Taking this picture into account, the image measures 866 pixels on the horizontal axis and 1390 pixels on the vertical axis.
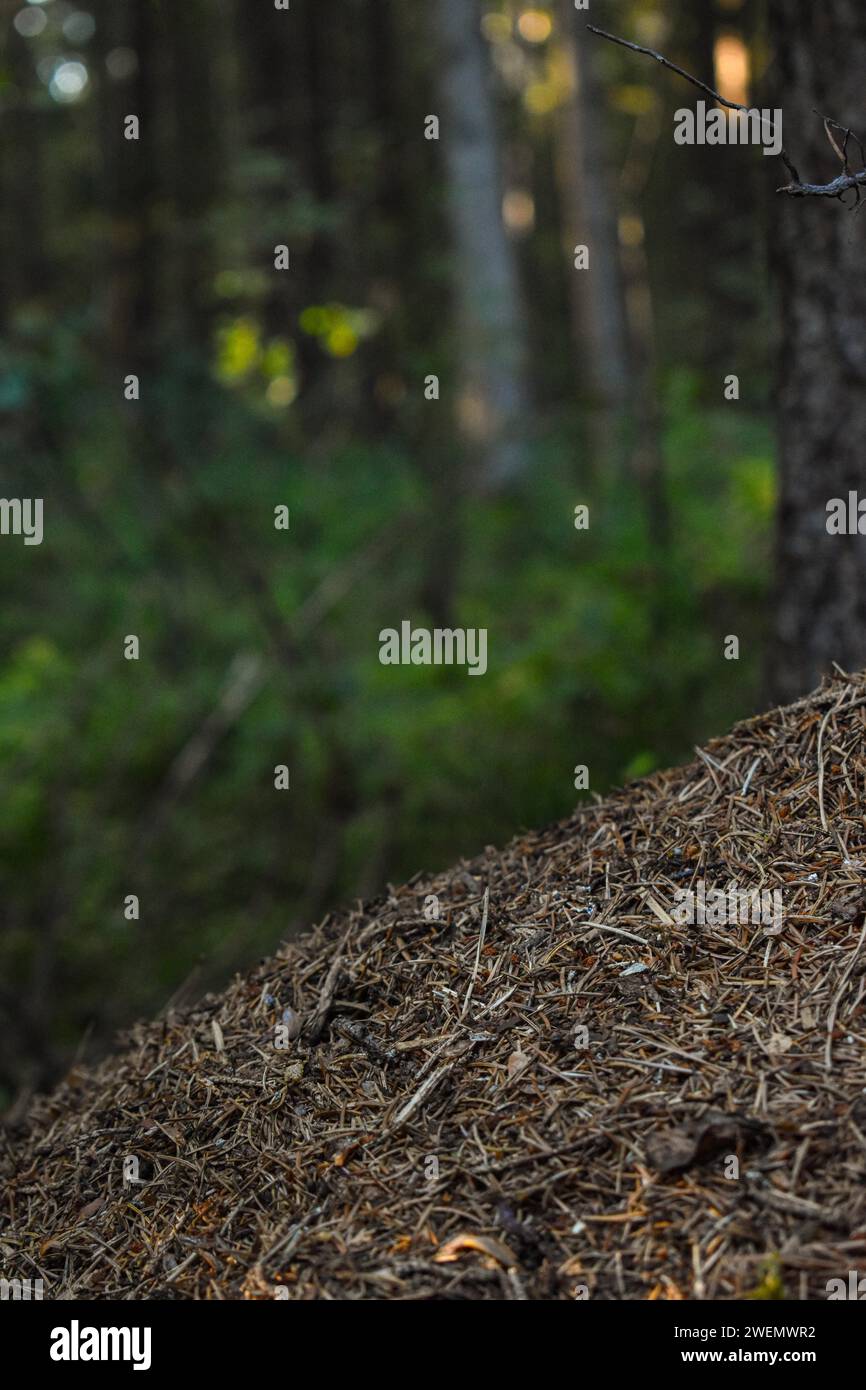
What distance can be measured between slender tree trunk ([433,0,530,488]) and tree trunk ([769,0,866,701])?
7.10m

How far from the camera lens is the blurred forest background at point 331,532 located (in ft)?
23.2

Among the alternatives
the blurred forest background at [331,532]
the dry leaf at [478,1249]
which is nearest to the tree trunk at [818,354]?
the blurred forest background at [331,532]

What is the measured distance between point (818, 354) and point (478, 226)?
849 cm

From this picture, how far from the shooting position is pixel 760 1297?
189 cm

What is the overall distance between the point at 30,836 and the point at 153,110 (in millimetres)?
9597

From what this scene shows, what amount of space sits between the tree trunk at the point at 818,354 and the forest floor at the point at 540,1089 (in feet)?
5.41

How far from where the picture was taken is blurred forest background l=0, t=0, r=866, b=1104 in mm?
7074

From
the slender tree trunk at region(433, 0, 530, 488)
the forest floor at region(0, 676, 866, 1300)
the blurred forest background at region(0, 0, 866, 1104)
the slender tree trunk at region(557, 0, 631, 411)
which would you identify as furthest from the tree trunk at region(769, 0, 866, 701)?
the slender tree trunk at region(557, 0, 631, 411)

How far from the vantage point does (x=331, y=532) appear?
11.1 metres

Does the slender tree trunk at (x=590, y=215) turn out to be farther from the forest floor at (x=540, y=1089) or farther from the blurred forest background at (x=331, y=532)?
the forest floor at (x=540, y=1089)

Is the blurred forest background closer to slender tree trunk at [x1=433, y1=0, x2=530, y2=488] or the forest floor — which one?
slender tree trunk at [x1=433, y1=0, x2=530, y2=488]
